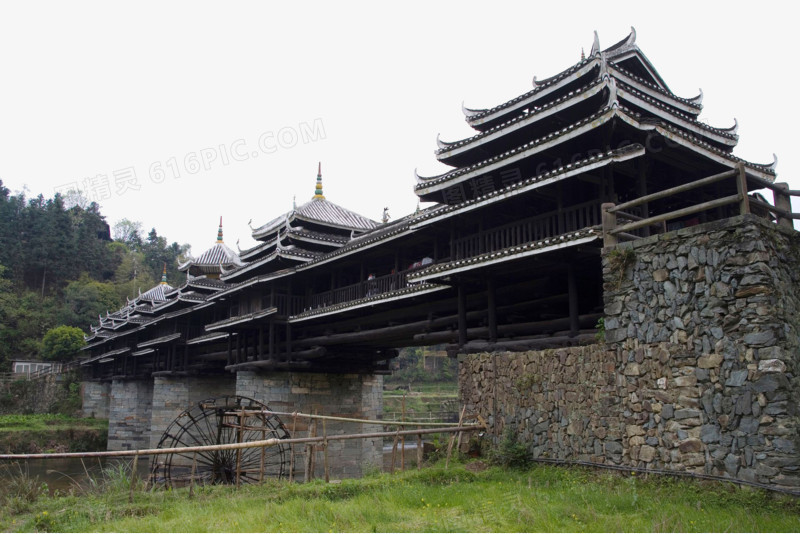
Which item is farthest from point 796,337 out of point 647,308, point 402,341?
point 402,341

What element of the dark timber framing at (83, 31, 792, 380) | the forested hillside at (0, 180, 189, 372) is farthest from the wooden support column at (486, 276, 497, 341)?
the forested hillside at (0, 180, 189, 372)

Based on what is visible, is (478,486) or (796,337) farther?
(478,486)

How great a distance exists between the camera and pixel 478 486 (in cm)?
955

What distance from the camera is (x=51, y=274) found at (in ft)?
222

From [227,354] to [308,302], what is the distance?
678cm

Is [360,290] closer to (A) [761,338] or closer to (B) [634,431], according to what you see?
(B) [634,431]

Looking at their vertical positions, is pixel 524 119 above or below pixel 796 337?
above

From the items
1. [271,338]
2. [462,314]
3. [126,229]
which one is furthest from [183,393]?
[126,229]

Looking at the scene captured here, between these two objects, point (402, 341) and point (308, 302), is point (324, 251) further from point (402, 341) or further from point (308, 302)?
point (402, 341)

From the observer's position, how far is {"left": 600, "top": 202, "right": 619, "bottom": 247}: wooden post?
33.9 feet

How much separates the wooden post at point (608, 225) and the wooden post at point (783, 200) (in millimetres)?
2315

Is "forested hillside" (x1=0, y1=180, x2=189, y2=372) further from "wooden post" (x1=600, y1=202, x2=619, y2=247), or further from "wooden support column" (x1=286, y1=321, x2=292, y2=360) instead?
"wooden post" (x1=600, y1=202, x2=619, y2=247)

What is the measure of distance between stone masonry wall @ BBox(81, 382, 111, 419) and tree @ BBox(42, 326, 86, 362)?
5.60 metres

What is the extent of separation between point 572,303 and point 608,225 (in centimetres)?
220
